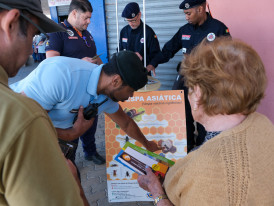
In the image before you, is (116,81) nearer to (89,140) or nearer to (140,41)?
(89,140)

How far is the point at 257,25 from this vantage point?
3086mm

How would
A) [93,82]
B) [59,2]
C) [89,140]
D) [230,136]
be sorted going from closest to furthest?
[230,136], [93,82], [89,140], [59,2]

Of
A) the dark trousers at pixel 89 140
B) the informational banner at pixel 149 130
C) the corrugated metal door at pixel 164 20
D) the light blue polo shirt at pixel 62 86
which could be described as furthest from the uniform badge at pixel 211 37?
the corrugated metal door at pixel 164 20

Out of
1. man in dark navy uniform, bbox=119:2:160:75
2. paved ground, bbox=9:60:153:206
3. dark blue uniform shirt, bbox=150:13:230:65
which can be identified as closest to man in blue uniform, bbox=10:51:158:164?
paved ground, bbox=9:60:153:206

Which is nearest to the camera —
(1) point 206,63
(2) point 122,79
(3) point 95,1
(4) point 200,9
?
(1) point 206,63

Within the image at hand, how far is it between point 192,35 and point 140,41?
0.99m

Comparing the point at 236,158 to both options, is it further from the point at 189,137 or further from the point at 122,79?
the point at 189,137

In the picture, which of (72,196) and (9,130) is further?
(72,196)

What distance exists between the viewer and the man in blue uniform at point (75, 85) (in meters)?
1.49

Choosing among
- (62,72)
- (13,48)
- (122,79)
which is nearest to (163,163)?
(122,79)

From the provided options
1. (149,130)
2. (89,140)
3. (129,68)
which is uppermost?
(129,68)

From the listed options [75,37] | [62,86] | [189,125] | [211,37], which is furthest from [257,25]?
[62,86]

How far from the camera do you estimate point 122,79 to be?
162 cm

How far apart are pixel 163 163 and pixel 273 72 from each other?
2.14 m
